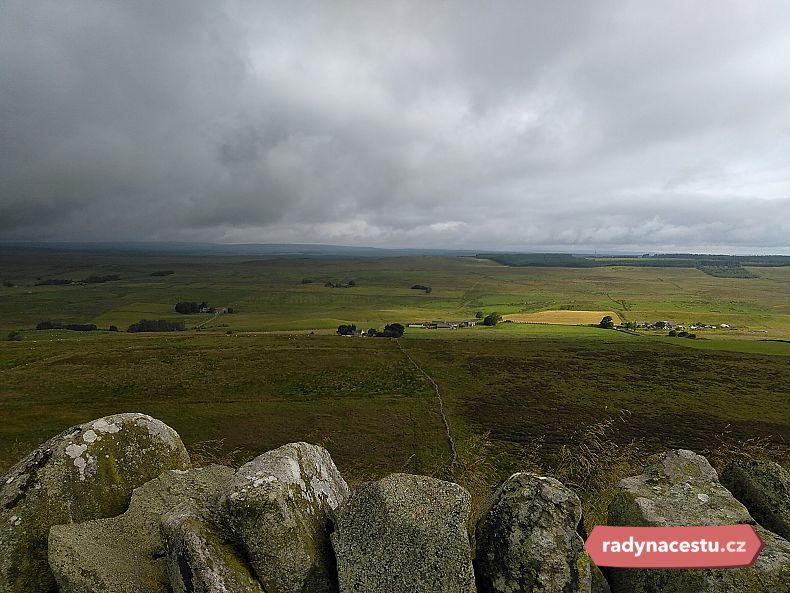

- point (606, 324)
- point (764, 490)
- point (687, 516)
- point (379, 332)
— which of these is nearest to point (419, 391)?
point (764, 490)

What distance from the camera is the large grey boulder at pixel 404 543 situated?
5441mm

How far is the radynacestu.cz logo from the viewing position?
5.35 meters

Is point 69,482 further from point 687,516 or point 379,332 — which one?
point 379,332

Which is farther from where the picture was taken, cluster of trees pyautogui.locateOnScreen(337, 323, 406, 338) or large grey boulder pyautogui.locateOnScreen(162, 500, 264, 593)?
cluster of trees pyautogui.locateOnScreen(337, 323, 406, 338)

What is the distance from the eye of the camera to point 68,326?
120188 mm

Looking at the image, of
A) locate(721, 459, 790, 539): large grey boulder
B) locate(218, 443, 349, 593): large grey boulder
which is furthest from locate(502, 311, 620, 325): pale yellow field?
locate(218, 443, 349, 593): large grey boulder

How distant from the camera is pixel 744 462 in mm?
7438

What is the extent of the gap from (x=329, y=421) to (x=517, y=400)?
2158 cm

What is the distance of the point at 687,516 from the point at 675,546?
0.62 metres

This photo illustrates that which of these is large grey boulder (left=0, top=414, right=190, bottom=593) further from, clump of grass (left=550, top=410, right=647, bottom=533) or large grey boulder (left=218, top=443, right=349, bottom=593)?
clump of grass (left=550, top=410, right=647, bottom=533)

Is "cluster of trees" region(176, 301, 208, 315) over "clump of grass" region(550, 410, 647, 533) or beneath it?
beneath

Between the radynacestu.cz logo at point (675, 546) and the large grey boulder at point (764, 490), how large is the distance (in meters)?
1.61

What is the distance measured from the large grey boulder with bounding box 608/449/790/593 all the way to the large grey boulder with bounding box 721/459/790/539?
316 mm

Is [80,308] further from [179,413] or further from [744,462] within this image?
[744,462]
